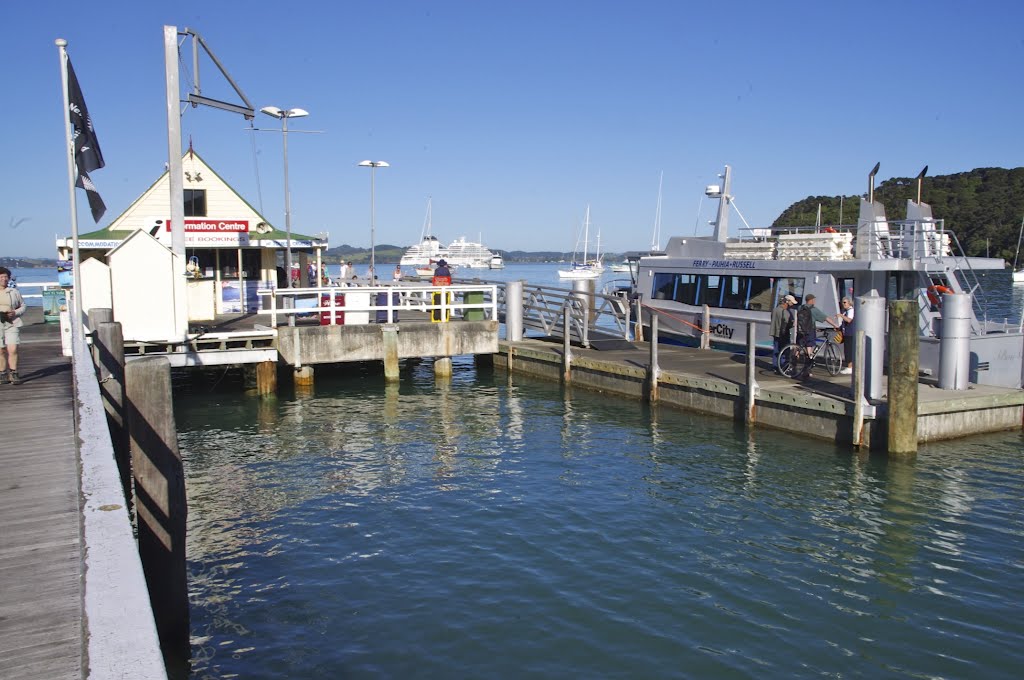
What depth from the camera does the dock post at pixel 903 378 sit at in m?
12.4

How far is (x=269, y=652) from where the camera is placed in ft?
22.4

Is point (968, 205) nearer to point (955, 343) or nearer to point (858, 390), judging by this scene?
point (955, 343)

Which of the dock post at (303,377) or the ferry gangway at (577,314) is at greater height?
the ferry gangway at (577,314)

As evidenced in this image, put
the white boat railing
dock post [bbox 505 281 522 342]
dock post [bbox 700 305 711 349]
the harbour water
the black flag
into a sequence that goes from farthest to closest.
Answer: dock post [bbox 505 281 522 342]
dock post [bbox 700 305 711 349]
the white boat railing
the black flag
the harbour water

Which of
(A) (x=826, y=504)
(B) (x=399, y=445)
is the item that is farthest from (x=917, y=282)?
(B) (x=399, y=445)

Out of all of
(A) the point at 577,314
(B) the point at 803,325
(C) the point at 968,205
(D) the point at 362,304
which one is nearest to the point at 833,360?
(B) the point at 803,325

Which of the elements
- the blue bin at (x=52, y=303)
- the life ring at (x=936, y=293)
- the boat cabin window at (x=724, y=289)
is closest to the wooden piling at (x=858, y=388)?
the life ring at (x=936, y=293)

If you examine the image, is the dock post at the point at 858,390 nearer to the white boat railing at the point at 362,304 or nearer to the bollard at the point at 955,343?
the bollard at the point at 955,343

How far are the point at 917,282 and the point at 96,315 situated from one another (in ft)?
52.0

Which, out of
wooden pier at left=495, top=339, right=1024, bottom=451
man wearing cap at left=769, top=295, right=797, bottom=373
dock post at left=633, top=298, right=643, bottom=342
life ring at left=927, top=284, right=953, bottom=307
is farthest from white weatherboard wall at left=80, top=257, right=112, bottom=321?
life ring at left=927, top=284, right=953, bottom=307

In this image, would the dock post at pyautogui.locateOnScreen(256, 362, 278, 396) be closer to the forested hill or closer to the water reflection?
the water reflection

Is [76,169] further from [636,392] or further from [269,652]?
[636,392]

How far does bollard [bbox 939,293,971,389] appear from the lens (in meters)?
13.5

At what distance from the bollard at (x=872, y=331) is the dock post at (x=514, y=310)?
10558 millimetres
